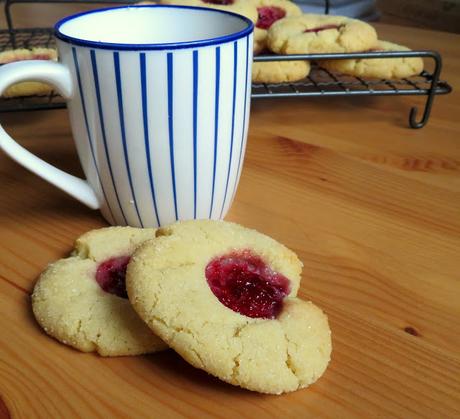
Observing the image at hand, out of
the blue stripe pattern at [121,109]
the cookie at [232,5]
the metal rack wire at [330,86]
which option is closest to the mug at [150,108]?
the blue stripe pattern at [121,109]

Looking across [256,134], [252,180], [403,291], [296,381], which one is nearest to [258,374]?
[296,381]

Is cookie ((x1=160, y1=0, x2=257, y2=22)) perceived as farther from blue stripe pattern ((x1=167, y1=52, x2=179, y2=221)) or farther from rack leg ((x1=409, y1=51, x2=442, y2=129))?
blue stripe pattern ((x1=167, y1=52, x2=179, y2=221))

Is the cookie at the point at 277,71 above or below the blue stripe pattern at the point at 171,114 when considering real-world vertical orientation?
below

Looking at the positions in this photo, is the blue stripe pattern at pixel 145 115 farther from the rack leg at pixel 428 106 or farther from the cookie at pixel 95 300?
the rack leg at pixel 428 106

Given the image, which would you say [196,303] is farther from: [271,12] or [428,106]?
[271,12]

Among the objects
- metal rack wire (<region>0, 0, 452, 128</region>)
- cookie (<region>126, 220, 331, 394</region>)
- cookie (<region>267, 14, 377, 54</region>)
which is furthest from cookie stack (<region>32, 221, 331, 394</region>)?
cookie (<region>267, 14, 377, 54</region>)
